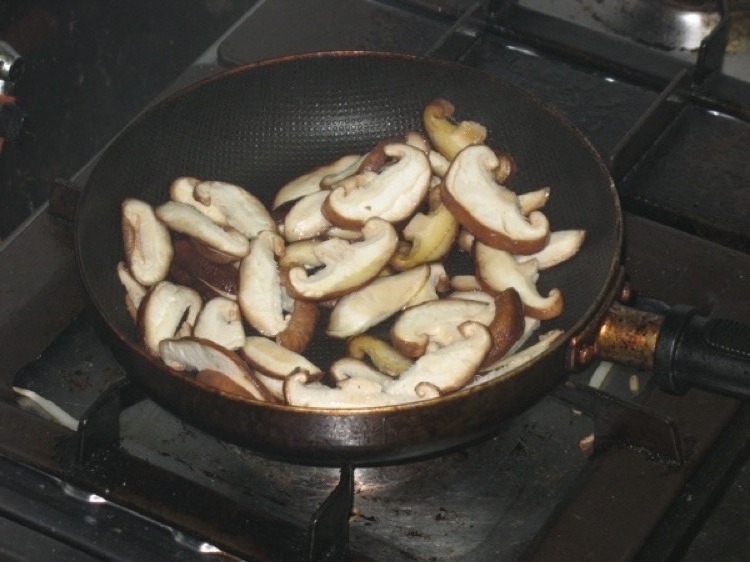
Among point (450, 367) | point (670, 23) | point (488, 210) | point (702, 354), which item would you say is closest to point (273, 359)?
point (450, 367)

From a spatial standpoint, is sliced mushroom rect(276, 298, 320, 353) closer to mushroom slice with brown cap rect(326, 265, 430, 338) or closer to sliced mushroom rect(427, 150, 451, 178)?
mushroom slice with brown cap rect(326, 265, 430, 338)

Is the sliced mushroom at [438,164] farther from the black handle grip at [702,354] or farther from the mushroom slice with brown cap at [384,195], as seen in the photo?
the black handle grip at [702,354]

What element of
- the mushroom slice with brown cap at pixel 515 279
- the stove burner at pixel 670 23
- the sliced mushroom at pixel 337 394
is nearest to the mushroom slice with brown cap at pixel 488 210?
the mushroom slice with brown cap at pixel 515 279

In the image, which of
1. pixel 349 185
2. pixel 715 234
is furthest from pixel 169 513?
pixel 715 234

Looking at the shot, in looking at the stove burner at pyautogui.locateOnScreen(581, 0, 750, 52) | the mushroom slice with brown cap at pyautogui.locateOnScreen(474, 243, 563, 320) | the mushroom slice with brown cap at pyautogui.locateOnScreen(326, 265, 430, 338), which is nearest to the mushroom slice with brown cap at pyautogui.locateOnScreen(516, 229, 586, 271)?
the mushroom slice with brown cap at pyautogui.locateOnScreen(474, 243, 563, 320)

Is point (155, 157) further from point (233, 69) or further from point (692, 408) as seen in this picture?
point (692, 408)
